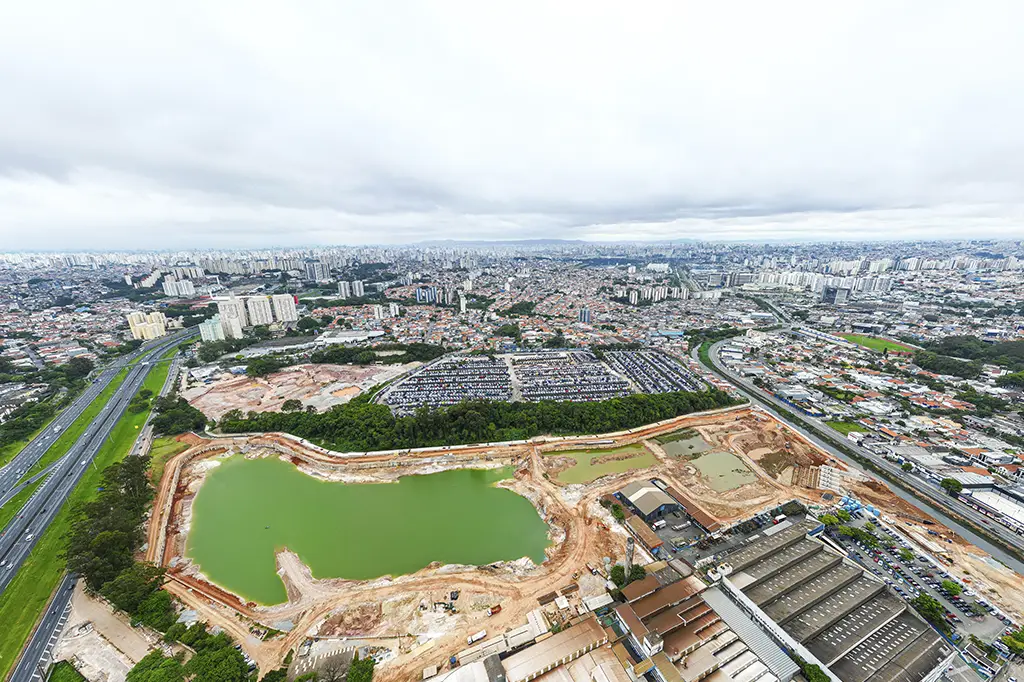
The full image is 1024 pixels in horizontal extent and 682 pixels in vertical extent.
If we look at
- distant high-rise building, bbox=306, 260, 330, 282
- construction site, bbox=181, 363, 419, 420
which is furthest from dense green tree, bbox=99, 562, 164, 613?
distant high-rise building, bbox=306, 260, 330, 282

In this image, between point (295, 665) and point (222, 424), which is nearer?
point (295, 665)

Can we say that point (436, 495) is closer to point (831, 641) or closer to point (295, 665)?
point (295, 665)

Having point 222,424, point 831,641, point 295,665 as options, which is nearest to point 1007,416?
point 831,641

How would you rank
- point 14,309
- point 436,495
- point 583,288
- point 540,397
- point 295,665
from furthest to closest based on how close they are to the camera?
point 583,288 < point 14,309 < point 540,397 < point 436,495 < point 295,665

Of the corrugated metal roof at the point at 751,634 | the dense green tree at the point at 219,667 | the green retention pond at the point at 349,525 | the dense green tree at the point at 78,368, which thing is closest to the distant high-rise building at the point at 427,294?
the dense green tree at the point at 78,368

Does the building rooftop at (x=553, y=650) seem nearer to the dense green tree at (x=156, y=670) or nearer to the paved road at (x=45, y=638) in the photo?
the dense green tree at (x=156, y=670)

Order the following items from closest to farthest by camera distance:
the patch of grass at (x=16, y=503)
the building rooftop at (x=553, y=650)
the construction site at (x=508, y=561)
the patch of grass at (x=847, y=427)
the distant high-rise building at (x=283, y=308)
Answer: the building rooftop at (x=553, y=650)
the construction site at (x=508, y=561)
the patch of grass at (x=16, y=503)
the patch of grass at (x=847, y=427)
the distant high-rise building at (x=283, y=308)

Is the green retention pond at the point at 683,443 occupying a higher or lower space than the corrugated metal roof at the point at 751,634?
lower

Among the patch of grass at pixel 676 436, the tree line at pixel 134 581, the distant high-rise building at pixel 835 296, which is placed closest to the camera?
the tree line at pixel 134 581
